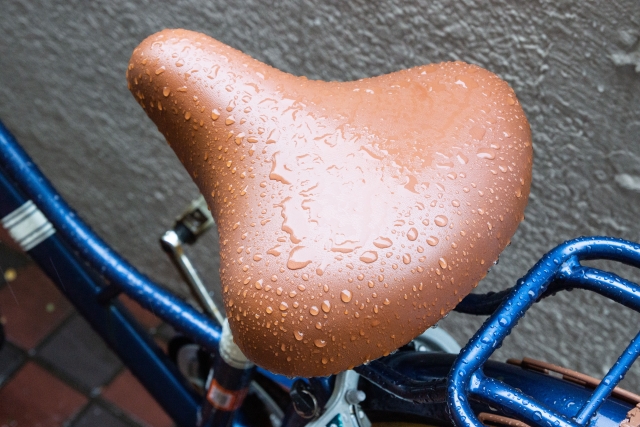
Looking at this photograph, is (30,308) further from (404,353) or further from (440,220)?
(440,220)

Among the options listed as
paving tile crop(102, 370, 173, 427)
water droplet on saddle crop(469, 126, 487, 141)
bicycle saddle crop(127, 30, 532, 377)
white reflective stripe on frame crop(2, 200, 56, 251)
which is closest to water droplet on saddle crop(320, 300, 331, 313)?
bicycle saddle crop(127, 30, 532, 377)

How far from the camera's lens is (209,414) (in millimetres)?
977

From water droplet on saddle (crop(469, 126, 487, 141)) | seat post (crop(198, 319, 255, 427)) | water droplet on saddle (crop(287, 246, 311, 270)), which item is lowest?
seat post (crop(198, 319, 255, 427))

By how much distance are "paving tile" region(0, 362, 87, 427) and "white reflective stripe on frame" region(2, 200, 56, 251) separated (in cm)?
66

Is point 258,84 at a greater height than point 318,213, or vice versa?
point 258,84

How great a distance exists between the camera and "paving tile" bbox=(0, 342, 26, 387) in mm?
1639

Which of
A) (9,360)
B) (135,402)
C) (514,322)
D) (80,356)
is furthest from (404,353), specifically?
(9,360)

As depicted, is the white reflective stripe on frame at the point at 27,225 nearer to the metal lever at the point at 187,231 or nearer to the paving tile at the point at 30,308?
the metal lever at the point at 187,231

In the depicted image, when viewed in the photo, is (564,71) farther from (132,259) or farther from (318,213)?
(132,259)

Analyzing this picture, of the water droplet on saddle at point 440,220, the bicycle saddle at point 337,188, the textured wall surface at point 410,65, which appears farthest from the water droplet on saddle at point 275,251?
the textured wall surface at point 410,65

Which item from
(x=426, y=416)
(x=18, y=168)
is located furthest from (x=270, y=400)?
(x=18, y=168)

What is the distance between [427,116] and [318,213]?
0.17 meters

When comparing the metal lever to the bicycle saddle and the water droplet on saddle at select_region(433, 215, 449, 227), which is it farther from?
the water droplet on saddle at select_region(433, 215, 449, 227)

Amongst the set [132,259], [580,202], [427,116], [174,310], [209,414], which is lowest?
[132,259]
